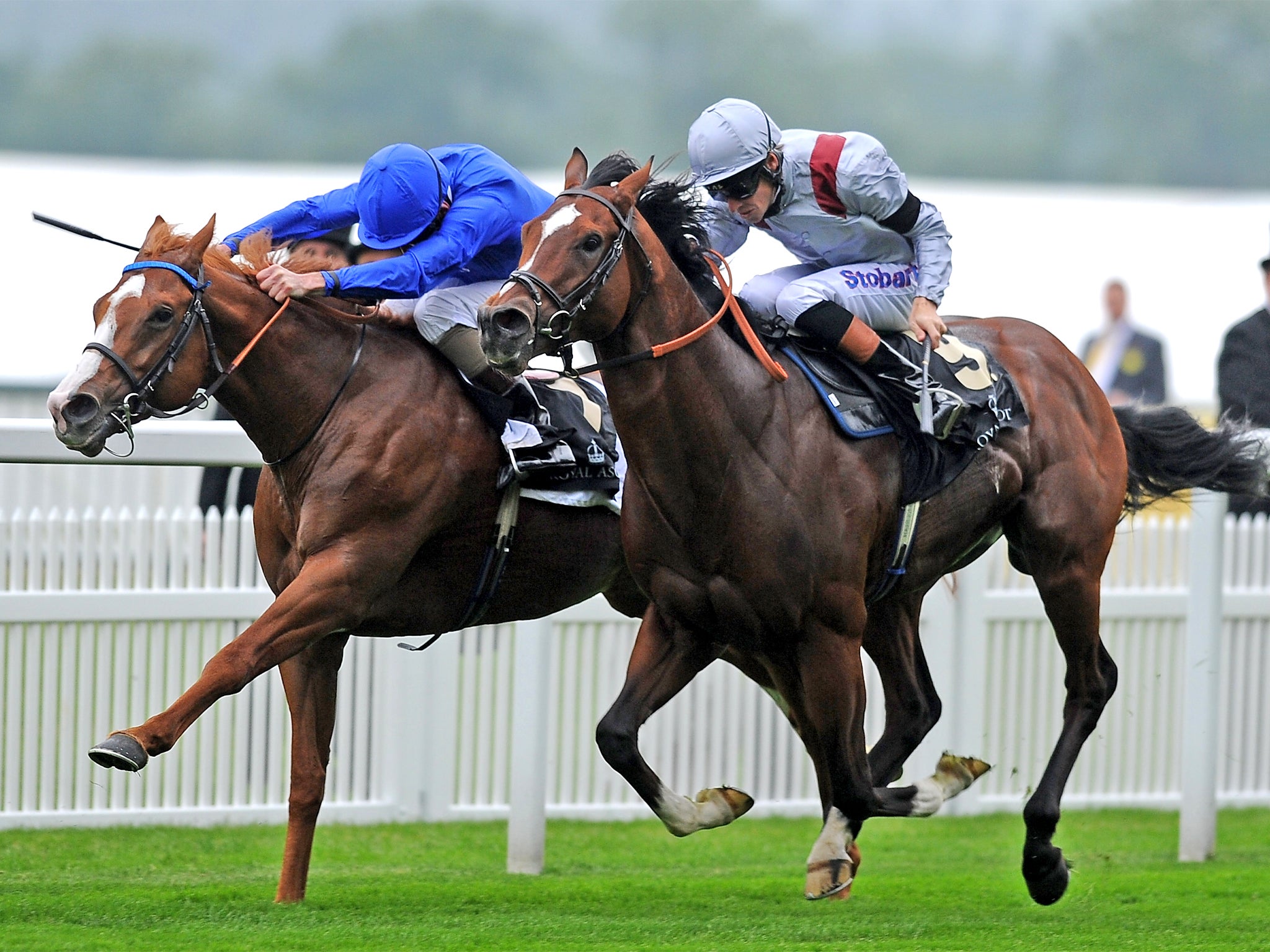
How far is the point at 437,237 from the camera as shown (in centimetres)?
505

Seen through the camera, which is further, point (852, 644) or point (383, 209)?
point (383, 209)

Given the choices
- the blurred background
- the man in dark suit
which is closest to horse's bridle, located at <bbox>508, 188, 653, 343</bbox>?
the man in dark suit

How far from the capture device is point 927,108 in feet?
110

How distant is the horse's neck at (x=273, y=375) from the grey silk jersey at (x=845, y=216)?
1.17 meters

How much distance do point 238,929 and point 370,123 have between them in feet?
86.6

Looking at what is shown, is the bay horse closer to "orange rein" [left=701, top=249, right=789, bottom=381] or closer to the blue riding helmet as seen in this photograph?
"orange rein" [left=701, top=249, right=789, bottom=381]

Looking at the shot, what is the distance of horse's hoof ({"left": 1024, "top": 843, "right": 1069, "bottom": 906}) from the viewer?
5055 mm

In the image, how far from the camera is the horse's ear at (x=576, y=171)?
14.5 feet

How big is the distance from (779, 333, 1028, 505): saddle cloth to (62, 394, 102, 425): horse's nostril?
1.78 meters

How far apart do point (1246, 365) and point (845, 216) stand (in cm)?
278

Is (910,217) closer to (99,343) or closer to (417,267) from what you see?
(417,267)

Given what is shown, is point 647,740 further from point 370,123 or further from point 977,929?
point 370,123

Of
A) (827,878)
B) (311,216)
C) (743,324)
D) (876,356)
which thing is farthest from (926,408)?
(311,216)

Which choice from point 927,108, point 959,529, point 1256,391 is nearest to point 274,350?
point 959,529
